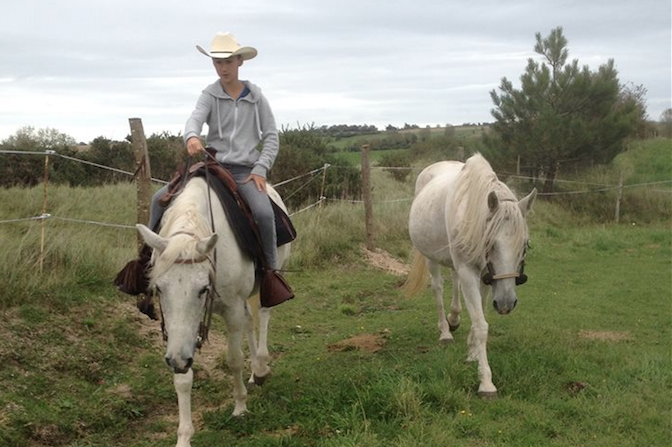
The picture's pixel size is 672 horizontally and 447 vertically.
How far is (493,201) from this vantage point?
4.47 metres

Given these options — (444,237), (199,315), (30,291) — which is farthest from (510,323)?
(30,291)

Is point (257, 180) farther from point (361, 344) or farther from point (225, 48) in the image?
point (361, 344)

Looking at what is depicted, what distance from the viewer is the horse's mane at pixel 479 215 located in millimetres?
4488

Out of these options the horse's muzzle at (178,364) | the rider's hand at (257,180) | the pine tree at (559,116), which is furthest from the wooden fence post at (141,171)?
the pine tree at (559,116)

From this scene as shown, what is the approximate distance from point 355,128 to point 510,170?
824 inches

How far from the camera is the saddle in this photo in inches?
155

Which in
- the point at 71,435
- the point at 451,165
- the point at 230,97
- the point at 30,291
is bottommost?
the point at 71,435

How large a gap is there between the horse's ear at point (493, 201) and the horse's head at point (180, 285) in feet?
7.13

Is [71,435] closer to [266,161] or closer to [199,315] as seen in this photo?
[199,315]

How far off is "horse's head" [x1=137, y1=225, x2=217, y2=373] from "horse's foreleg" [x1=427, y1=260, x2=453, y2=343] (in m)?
3.44

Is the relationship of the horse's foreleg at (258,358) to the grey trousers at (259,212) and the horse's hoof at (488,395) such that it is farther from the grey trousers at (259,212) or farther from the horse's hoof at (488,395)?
the horse's hoof at (488,395)

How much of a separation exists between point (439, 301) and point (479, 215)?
2063mm

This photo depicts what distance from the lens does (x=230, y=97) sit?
14.9 ft

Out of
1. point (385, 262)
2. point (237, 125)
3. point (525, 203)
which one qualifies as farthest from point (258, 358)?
point (385, 262)
